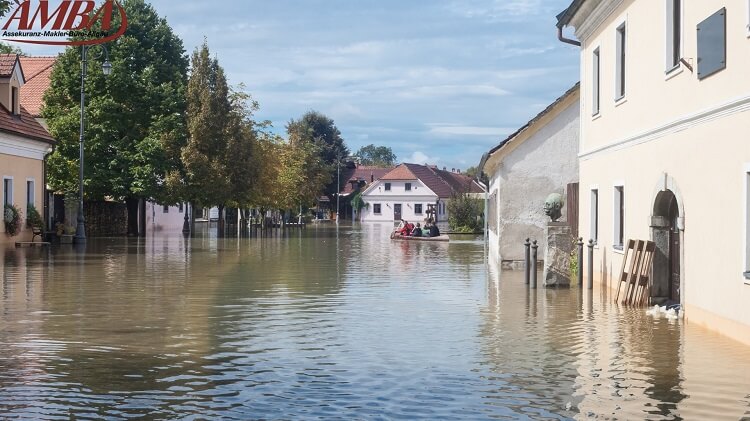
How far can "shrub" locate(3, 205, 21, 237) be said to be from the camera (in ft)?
120

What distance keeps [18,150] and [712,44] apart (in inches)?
1231

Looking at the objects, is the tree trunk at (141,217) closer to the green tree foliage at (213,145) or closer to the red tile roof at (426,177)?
the green tree foliage at (213,145)

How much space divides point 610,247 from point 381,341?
30.0 feet

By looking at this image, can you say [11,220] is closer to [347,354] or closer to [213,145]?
[213,145]

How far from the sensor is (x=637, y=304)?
54.8 ft

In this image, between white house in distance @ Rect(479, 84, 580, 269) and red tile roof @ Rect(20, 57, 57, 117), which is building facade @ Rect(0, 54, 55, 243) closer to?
red tile roof @ Rect(20, 57, 57, 117)

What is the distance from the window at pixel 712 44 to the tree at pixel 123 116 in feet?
128

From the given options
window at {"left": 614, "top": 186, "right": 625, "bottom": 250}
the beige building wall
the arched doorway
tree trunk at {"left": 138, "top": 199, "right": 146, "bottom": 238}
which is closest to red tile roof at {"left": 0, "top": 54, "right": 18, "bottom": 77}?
the beige building wall

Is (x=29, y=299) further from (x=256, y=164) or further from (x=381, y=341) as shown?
(x=256, y=164)

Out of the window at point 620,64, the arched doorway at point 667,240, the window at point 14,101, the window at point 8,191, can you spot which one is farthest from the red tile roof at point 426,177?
the arched doorway at point 667,240

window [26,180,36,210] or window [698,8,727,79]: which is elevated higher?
window [698,8,727,79]

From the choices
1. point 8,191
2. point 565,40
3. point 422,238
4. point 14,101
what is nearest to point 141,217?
point 422,238

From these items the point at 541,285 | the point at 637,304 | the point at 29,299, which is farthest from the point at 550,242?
the point at 29,299

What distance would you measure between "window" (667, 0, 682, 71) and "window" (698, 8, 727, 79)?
5.45 ft
